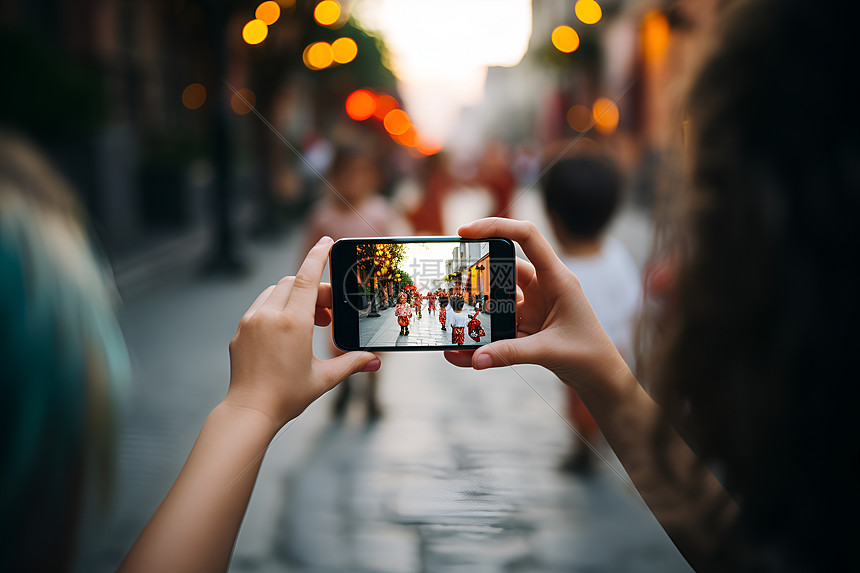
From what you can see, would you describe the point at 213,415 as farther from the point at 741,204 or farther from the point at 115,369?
the point at 741,204

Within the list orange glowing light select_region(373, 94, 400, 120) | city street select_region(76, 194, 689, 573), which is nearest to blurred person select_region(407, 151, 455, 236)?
city street select_region(76, 194, 689, 573)

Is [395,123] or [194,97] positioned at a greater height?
[194,97]

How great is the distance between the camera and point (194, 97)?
16.8 m

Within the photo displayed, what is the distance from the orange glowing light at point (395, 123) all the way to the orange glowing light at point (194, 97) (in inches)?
179

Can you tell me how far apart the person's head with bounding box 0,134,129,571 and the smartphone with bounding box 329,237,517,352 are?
347mm

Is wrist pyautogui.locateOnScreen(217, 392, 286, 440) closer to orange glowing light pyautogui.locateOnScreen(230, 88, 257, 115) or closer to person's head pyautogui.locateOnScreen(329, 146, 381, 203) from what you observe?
orange glowing light pyautogui.locateOnScreen(230, 88, 257, 115)

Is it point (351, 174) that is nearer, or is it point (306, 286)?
point (306, 286)

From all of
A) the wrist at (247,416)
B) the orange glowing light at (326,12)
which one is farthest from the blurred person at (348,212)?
the orange glowing light at (326,12)

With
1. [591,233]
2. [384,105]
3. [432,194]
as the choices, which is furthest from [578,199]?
[384,105]

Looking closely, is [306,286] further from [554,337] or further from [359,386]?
[359,386]

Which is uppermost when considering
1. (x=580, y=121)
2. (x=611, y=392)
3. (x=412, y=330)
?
(x=580, y=121)

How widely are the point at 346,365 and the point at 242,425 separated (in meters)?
0.17

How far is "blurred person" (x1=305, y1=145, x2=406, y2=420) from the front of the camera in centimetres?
243

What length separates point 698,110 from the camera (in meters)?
0.92
